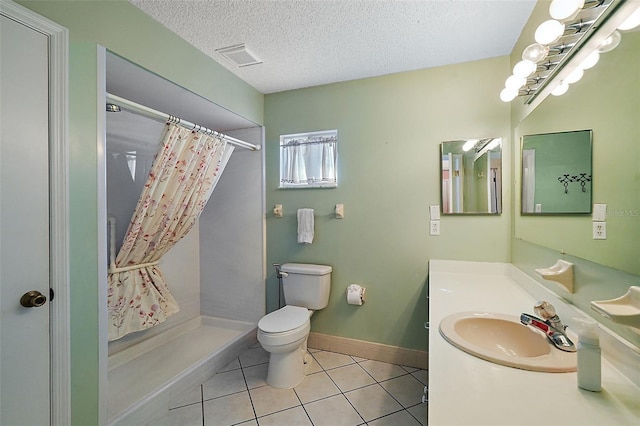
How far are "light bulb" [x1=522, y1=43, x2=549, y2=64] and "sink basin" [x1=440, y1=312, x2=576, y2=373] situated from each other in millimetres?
1144

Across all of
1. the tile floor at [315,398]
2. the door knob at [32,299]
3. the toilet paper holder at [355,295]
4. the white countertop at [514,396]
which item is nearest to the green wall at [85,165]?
the door knob at [32,299]

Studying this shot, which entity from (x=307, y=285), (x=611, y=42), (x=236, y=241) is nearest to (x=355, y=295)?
(x=307, y=285)

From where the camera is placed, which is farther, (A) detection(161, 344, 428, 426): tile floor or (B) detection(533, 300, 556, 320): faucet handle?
(A) detection(161, 344, 428, 426): tile floor

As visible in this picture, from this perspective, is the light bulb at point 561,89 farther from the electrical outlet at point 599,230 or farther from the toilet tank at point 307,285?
the toilet tank at point 307,285

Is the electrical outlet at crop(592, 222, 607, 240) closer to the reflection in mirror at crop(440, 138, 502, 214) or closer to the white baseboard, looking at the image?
the reflection in mirror at crop(440, 138, 502, 214)

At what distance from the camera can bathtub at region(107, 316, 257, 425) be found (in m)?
1.60

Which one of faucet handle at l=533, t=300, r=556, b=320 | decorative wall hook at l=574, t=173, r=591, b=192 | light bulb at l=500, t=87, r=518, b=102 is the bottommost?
faucet handle at l=533, t=300, r=556, b=320

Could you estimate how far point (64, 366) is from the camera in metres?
1.18

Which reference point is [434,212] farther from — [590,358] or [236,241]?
[236,241]

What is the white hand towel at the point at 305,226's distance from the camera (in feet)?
7.80

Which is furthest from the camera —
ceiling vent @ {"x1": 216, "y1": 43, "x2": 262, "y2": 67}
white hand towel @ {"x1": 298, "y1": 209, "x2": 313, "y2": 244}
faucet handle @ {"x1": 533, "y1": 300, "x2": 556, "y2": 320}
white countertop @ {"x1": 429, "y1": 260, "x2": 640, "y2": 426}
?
white hand towel @ {"x1": 298, "y1": 209, "x2": 313, "y2": 244}

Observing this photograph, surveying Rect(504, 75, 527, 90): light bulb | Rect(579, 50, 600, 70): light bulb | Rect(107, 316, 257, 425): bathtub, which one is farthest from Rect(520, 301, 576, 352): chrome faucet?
Rect(107, 316, 257, 425): bathtub

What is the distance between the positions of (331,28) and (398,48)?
50 cm

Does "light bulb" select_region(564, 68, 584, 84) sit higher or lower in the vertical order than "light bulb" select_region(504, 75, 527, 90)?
lower
